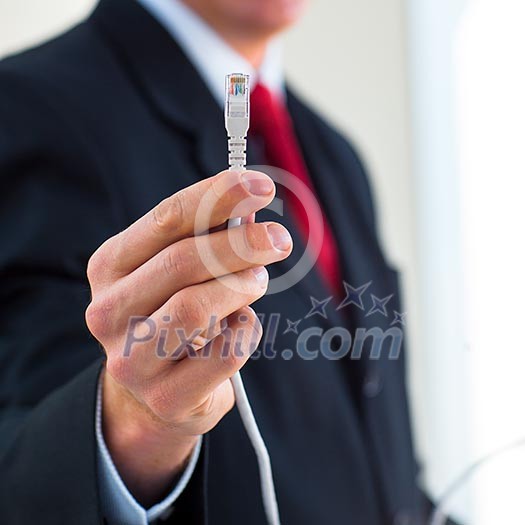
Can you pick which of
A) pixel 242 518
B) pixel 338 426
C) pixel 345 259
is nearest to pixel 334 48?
pixel 345 259

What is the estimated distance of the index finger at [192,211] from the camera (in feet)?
0.69

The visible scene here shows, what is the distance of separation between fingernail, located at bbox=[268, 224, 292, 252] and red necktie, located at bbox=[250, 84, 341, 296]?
A: 0.66 ft

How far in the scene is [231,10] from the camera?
17.8 inches

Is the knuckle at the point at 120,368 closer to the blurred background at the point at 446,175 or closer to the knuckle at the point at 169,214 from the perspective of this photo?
the knuckle at the point at 169,214

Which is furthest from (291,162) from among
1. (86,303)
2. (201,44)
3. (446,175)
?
(446,175)

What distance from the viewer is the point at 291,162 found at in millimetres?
496

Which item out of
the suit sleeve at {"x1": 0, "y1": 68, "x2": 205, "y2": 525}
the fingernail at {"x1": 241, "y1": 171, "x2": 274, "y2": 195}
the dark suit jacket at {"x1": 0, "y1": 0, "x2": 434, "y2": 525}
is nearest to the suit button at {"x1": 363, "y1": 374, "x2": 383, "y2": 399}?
the dark suit jacket at {"x1": 0, "y1": 0, "x2": 434, "y2": 525}

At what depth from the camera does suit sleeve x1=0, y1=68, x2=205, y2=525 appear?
0.32 meters

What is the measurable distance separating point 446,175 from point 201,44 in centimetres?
63

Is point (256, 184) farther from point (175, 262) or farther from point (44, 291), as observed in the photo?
point (44, 291)

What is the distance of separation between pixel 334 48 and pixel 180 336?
0.86m

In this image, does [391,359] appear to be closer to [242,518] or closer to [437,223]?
[242,518]

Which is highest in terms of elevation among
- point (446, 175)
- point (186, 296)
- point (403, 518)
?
point (186, 296)

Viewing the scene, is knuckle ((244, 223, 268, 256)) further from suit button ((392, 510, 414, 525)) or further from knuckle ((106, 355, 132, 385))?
suit button ((392, 510, 414, 525))
